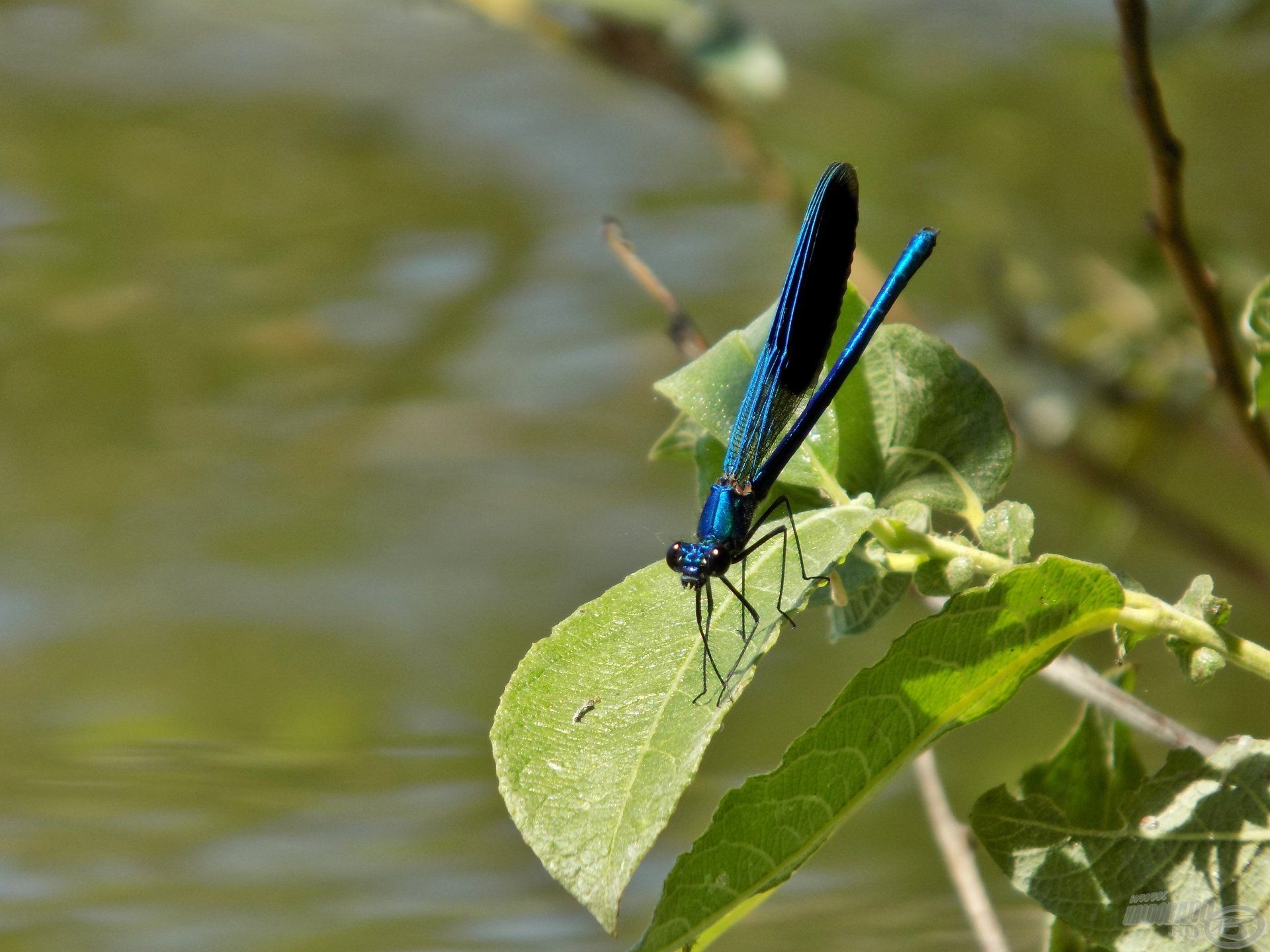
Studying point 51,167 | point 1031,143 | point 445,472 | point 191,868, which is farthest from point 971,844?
point 51,167

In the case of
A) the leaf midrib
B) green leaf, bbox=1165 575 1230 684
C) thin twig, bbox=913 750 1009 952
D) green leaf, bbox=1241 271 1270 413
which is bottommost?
thin twig, bbox=913 750 1009 952

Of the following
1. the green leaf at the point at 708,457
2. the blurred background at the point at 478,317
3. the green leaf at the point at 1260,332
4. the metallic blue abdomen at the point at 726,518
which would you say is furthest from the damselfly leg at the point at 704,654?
the blurred background at the point at 478,317

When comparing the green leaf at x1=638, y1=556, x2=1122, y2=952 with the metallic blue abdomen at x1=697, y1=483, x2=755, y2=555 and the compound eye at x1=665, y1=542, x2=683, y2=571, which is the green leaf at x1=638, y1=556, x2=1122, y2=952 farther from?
the metallic blue abdomen at x1=697, y1=483, x2=755, y2=555

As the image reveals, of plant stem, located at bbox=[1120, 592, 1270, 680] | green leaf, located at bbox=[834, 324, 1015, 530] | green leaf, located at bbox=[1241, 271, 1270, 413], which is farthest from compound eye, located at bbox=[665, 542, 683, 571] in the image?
green leaf, located at bbox=[1241, 271, 1270, 413]

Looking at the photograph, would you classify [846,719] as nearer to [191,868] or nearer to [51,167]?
[191,868]

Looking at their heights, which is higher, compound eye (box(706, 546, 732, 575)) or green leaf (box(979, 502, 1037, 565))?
green leaf (box(979, 502, 1037, 565))

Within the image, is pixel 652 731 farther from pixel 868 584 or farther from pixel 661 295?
pixel 661 295
